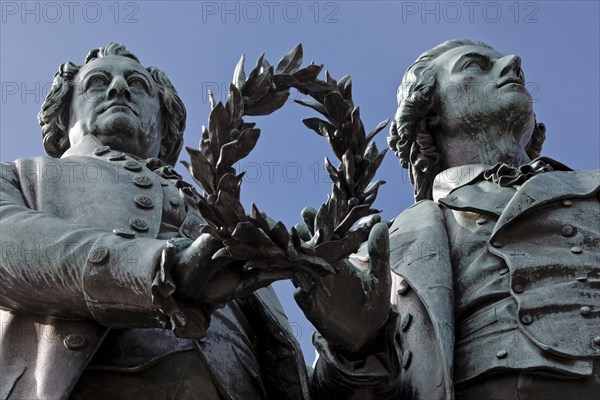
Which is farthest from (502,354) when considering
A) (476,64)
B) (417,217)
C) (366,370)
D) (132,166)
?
(476,64)

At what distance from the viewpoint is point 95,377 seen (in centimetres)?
852

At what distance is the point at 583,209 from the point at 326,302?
7.20 feet

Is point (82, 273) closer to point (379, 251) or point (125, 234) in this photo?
point (125, 234)

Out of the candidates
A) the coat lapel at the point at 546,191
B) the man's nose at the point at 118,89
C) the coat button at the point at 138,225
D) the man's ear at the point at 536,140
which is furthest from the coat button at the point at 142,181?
the man's ear at the point at 536,140

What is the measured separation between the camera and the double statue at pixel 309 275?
27.1 feet

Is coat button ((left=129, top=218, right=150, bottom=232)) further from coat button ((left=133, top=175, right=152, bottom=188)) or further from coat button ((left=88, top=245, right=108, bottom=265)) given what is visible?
coat button ((left=88, top=245, right=108, bottom=265))

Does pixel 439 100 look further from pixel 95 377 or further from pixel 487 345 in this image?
pixel 95 377

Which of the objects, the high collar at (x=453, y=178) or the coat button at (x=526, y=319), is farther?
the high collar at (x=453, y=178)

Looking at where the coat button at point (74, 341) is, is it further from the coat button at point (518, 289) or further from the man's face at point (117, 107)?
the coat button at point (518, 289)

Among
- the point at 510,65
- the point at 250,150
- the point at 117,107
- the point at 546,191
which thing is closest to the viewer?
the point at 250,150

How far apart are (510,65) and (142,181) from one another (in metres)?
2.95

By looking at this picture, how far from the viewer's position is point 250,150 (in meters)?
7.87

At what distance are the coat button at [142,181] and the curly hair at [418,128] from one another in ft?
7.90

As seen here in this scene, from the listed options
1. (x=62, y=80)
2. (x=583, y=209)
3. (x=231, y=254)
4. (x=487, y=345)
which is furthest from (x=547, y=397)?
(x=62, y=80)
